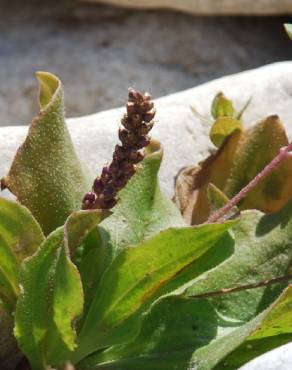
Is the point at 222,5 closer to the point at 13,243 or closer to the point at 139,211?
the point at 139,211

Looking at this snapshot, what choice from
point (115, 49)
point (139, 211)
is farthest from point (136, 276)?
point (115, 49)

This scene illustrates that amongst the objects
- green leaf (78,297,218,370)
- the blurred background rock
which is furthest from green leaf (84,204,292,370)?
the blurred background rock

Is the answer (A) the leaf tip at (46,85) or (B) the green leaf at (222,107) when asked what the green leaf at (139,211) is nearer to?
(A) the leaf tip at (46,85)

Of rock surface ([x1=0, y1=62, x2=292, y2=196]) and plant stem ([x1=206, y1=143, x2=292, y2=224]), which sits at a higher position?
plant stem ([x1=206, y1=143, x2=292, y2=224])

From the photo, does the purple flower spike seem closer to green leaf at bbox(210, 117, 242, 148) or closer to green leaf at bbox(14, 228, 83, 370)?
green leaf at bbox(14, 228, 83, 370)

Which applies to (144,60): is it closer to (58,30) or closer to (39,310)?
(58,30)

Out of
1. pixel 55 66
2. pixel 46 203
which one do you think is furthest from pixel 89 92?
pixel 46 203
